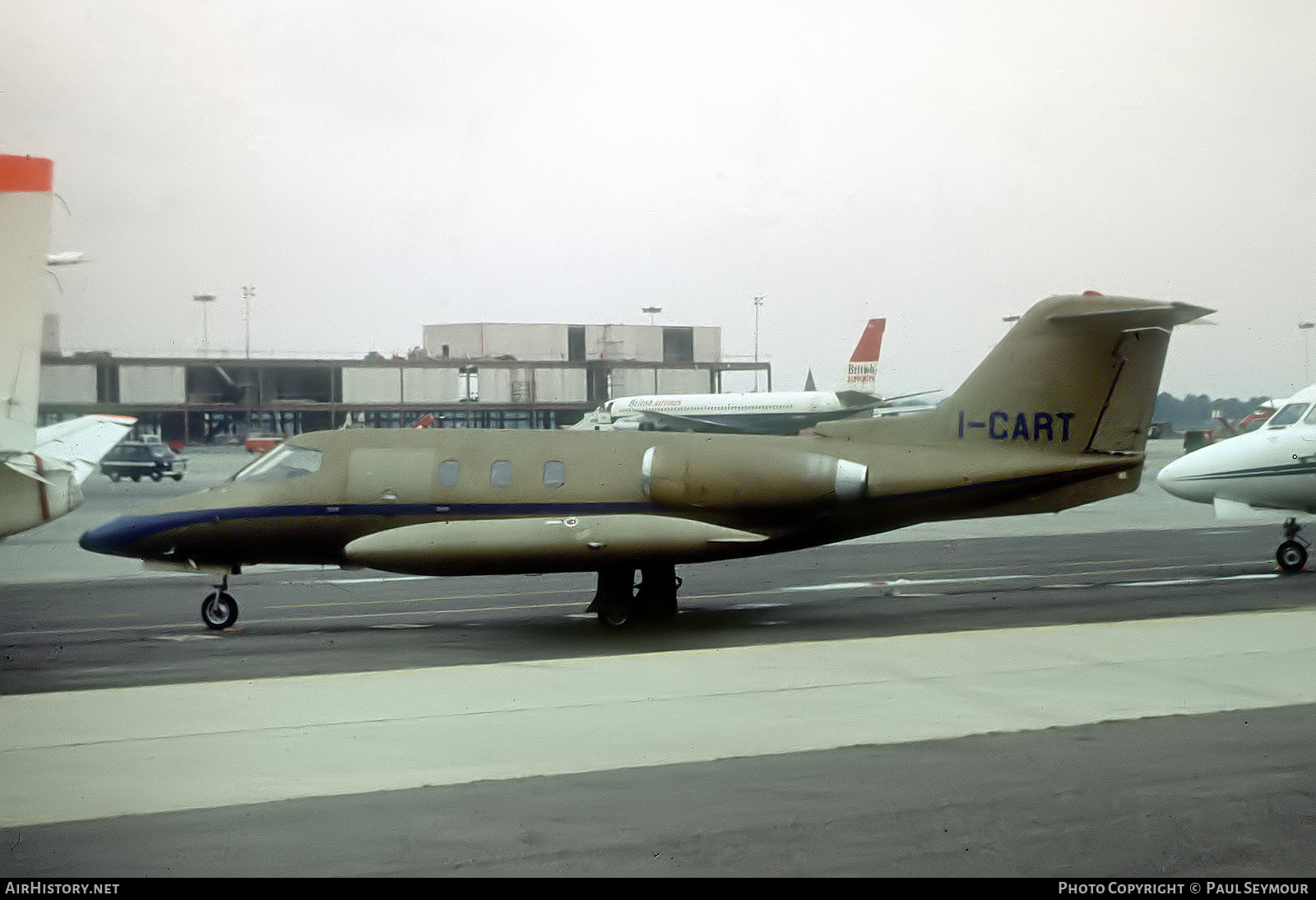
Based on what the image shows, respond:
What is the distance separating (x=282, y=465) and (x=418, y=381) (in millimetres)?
1919

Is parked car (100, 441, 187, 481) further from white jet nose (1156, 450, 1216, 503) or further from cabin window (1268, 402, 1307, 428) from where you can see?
cabin window (1268, 402, 1307, 428)

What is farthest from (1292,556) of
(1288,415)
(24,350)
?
(24,350)

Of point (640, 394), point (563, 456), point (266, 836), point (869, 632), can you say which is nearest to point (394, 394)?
point (563, 456)

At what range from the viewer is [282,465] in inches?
579

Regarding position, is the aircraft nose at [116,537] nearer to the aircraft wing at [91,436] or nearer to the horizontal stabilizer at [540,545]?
the aircraft wing at [91,436]

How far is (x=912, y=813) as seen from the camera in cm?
627

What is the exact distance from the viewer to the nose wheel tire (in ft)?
48.7

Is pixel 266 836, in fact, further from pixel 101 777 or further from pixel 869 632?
pixel 869 632

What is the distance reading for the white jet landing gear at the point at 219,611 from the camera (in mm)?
14844

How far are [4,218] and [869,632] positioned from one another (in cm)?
1008

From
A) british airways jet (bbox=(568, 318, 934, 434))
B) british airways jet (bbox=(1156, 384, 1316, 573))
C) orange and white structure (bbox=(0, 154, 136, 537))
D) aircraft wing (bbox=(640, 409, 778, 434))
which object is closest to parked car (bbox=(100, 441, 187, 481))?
british airways jet (bbox=(568, 318, 934, 434))

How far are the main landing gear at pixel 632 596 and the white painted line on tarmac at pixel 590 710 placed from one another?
4.34 m

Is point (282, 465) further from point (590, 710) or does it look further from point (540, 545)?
point (590, 710)

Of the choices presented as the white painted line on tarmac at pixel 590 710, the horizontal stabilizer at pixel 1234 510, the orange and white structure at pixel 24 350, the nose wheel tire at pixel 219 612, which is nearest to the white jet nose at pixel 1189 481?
the horizontal stabilizer at pixel 1234 510
